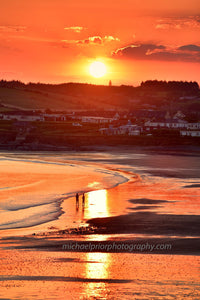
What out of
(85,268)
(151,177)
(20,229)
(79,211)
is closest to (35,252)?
(85,268)

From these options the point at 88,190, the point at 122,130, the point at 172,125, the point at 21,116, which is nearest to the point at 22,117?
the point at 21,116

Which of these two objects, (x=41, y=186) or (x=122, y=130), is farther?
(x=122, y=130)

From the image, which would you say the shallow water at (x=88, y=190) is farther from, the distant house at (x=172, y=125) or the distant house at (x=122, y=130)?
the distant house at (x=172, y=125)

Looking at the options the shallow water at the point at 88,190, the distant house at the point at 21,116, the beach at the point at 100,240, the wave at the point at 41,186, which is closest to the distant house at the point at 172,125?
the distant house at the point at 21,116

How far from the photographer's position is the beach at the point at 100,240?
59.2 feet

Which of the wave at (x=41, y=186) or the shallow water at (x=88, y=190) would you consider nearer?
the shallow water at (x=88, y=190)

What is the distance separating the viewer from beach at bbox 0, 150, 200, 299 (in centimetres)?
1804

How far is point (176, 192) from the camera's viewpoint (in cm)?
4312

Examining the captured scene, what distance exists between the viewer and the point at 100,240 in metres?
24.8

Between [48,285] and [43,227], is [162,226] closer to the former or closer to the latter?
[43,227]

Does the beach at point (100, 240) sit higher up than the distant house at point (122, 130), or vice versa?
the distant house at point (122, 130)

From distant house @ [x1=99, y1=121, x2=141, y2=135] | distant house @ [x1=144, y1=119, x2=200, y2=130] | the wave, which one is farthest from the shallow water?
distant house @ [x1=144, y1=119, x2=200, y2=130]

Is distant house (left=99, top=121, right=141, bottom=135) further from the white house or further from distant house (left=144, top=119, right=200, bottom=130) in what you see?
the white house

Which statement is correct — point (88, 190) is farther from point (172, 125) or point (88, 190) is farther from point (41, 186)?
point (172, 125)
